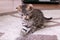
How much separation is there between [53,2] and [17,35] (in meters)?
1.41

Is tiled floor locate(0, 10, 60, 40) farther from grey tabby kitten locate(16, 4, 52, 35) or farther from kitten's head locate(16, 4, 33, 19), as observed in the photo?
kitten's head locate(16, 4, 33, 19)

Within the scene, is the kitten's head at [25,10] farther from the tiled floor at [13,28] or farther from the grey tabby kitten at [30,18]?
the tiled floor at [13,28]

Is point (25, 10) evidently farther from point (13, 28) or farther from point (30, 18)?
point (13, 28)

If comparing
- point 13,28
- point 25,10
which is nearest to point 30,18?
point 25,10

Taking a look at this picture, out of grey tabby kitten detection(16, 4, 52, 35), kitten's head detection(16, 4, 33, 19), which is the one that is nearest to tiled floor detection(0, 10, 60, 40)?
grey tabby kitten detection(16, 4, 52, 35)

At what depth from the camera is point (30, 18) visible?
2115mm

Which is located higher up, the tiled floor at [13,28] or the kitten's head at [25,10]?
the kitten's head at [25,10]

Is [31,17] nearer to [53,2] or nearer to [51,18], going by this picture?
[51,18]

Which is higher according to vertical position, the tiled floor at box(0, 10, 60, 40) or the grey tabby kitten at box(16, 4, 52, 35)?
the grey tabby kitten at box(16, 4, 52, 35)

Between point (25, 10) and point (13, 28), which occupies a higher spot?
point (25, 10)

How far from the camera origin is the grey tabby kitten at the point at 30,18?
79.7 inches

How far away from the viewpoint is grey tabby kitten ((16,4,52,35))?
202 centimetres

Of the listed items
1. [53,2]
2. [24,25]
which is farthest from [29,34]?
[53,2]

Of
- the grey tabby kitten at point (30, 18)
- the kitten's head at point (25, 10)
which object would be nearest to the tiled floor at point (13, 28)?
the grey tabby kitten at point (30, 18)
